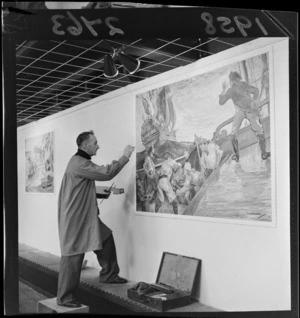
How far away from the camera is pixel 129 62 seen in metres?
2.12

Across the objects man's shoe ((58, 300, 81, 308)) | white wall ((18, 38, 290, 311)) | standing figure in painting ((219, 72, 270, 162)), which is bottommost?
man's shoe ((58, 300, 81, 308))

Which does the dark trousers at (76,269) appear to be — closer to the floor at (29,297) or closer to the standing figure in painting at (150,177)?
the floor at (29,297)

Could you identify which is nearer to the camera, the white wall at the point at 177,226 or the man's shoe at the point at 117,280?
the white wall at the point at 177,226

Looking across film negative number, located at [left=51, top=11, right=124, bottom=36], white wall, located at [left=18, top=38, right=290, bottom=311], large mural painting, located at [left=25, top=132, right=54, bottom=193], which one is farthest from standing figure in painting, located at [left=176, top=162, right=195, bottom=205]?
film negative number, located at [left=51, top=11, right=124, bottom=36]

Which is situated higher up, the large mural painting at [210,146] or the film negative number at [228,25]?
the film negative number at [228,25]

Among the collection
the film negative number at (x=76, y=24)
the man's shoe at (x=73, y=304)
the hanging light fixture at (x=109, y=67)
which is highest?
the film negative number at (x=76, y=24)

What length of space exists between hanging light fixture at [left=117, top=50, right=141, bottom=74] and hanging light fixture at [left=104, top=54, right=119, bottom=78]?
0.15ft

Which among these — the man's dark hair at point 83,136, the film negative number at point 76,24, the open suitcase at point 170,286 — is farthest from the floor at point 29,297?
the film negative number at point 76,24

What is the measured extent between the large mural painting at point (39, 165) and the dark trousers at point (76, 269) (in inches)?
15.0

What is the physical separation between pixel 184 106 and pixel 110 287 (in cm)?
100

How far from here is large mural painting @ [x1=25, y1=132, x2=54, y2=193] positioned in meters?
2.16

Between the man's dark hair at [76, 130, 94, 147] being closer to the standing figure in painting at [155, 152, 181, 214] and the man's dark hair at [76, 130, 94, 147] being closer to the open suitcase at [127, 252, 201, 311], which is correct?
the standing figure in painting at [155, 152, 181, 214]

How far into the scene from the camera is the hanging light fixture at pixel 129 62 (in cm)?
211

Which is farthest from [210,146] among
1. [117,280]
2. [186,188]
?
[117,280]
